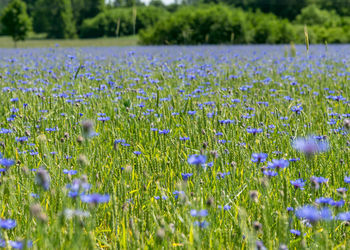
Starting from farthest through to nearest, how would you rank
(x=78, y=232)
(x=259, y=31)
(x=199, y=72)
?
(x=259, y=31), (x=199, y=72), (x=78, y=232)


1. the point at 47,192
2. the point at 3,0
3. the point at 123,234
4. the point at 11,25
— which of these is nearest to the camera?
the point at 123,234

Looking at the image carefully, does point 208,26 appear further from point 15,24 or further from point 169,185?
point 15,24

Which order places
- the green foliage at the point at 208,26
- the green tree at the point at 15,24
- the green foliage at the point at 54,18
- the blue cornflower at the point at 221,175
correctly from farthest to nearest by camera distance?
1. the green foliage at the point at 54,18
2. the green tree at the point at 15,24
3. the green foliage at the point at 208,26
4. the blue cornflower at the point at 221,175

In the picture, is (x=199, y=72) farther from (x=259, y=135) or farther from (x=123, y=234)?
(x=123, y=234)

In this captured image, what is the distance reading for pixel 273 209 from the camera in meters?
1.79

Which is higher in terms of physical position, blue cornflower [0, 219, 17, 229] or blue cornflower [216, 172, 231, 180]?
blue cornflower [0, 219, 17, 229]

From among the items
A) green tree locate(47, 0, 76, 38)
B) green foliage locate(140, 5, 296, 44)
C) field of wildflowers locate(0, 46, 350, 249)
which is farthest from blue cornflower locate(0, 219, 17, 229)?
green tree locate(47, 0, 76, 38)

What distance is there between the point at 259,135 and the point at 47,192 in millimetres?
1466

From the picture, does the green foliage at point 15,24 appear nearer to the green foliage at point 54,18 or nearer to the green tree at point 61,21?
the green tree at point 61,21

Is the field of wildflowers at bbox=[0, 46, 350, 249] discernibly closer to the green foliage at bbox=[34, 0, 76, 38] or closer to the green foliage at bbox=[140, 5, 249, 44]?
the green foliage at bbox=[140, 5, 249, 44]

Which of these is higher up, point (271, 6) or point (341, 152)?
point (271, 6)

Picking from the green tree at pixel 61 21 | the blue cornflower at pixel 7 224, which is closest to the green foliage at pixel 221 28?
the blue cornflower at pixel 7 224

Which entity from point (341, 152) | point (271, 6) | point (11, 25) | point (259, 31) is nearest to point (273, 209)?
point (341, 152)

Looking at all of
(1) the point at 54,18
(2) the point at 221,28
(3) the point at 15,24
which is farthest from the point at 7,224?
(1) the point at 54,18
